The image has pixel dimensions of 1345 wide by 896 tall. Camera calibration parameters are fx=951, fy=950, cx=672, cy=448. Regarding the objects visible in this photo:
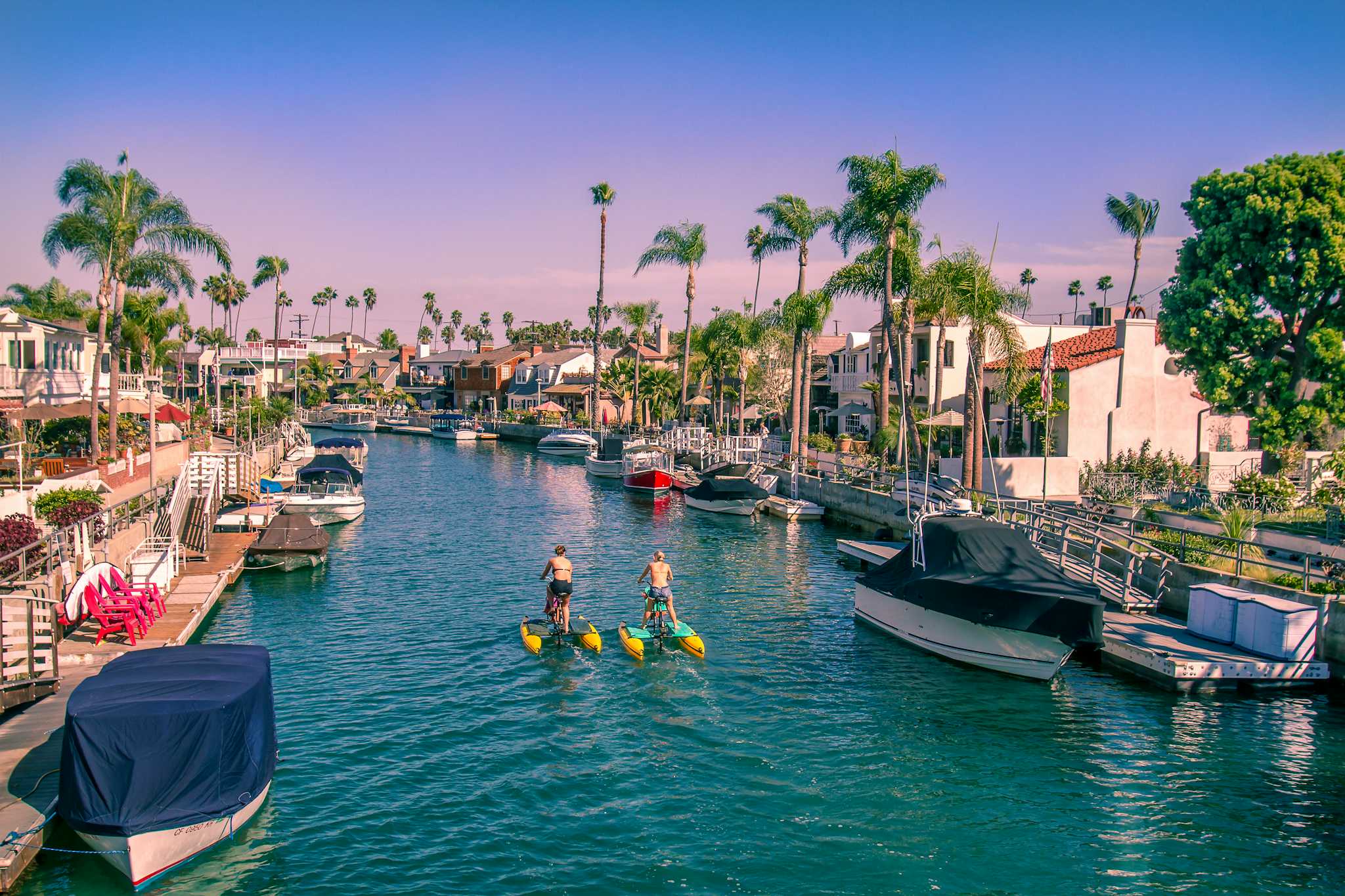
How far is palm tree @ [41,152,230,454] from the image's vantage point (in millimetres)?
41656

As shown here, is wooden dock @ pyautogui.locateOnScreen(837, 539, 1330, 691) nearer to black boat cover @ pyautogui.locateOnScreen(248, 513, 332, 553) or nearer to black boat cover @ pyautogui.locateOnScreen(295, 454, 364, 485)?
black boat cover @ pyautogui.locateOnScreen(248, 513, 332, 553)

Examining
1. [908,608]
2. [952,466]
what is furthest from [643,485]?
[908,608]

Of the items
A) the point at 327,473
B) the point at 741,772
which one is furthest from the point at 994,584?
the point at 327,473

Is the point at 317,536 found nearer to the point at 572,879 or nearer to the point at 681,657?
the point at 681,657

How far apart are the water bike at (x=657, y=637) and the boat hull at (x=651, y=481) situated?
33189 millimetres

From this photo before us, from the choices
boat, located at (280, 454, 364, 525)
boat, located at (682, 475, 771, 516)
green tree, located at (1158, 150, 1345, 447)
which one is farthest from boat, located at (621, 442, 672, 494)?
green tree, located at (1158, 150, 1345, 447)

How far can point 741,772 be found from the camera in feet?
55.0

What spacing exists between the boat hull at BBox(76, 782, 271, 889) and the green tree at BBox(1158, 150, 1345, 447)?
31203 mm

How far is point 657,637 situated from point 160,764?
41.9 feet

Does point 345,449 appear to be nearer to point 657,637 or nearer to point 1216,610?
point 657,637

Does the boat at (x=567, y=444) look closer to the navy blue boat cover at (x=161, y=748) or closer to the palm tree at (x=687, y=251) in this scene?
the palm tree at (x=687, y=251)

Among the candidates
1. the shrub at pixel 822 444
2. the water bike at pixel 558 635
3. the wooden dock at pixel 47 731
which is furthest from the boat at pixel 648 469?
the water bike at pixel 558 635

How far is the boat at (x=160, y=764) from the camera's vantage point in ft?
40.4

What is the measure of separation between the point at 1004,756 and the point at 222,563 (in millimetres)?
25064
